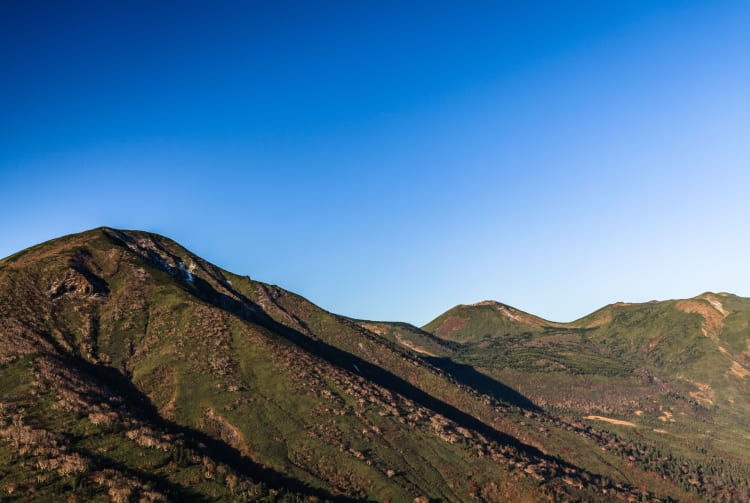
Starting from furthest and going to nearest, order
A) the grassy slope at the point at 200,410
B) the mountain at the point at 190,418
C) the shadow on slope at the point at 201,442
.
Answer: the shadow on slope at the point at 201,442, the grassy slope at the point at 200,410, the mountain at the point at 190,418

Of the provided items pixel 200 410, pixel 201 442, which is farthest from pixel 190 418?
pixel 201 442

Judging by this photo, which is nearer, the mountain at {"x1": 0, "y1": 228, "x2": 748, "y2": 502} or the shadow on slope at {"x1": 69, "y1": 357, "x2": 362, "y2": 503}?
the mountain at {"x1": 0, "y1": 228, "x2": 748, "y2": 502}

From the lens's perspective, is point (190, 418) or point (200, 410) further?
point (200, 410)

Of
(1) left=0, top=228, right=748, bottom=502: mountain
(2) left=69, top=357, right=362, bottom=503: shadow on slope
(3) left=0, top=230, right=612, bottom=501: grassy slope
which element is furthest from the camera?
(2) left=69, top=357, right=362, bottom=503: shadow on slope

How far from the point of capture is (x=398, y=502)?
392 feet

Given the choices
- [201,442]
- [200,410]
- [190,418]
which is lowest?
[201,442]

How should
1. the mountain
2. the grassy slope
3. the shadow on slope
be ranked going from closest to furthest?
the mountain < the grassy slope < the shadow on slope

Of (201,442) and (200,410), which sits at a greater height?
(200,410)

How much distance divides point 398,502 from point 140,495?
65.2 m

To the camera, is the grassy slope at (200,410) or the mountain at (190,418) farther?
the grassy slope at (200,410)

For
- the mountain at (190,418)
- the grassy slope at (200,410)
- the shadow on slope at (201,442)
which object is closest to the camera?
the mountain at (190,418)

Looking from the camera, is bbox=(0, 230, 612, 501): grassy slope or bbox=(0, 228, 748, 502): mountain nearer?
bbox=(0, 228, 748, 502): mountain

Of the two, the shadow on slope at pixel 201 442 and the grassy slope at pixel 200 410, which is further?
the shadow on slope at pixel 201 442

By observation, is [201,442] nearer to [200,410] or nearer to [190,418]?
[190,418]
